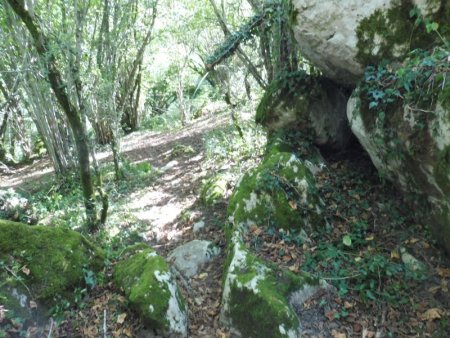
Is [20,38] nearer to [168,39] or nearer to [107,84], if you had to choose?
[107,84]

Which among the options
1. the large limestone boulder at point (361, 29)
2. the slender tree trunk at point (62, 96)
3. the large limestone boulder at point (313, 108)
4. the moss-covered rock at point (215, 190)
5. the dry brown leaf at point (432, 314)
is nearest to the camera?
the dry brown leaf at point (432, 314)

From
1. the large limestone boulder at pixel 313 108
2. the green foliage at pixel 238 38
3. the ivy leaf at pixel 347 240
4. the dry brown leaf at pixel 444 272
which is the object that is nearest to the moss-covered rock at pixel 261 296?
the ivy leaf at pixel 347 240

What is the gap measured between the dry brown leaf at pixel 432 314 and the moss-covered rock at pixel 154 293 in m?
2.43

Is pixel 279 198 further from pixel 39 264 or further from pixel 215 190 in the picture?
pixel 39 264

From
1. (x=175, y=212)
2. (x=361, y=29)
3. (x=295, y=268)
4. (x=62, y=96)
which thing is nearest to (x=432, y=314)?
(x=295, y=268)

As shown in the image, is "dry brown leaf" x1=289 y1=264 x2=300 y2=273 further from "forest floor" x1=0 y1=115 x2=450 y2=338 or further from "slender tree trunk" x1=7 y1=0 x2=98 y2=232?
"slender tree trunk" x1=7 y1=0 x2=98 y2=232

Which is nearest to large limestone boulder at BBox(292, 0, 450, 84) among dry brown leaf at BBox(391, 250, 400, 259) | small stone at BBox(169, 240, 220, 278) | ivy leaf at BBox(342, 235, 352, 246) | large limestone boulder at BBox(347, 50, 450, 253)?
large limestone boulder at BBox(347, 50, 450, 253)

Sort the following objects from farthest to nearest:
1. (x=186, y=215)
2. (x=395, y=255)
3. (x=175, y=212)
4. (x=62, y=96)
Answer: (x=175, y=212) < (x=186, y=215) < (x=62, y=96) < (x=395, y=255)

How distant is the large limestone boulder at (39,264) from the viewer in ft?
11.9

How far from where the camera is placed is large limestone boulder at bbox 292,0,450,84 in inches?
157

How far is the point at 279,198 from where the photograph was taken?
16.1ft

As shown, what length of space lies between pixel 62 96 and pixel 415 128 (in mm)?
4621

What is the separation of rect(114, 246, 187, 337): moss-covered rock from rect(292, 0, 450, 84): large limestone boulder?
3.51m

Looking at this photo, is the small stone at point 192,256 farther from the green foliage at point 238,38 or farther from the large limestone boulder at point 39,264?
the green foliage at point 238,38
